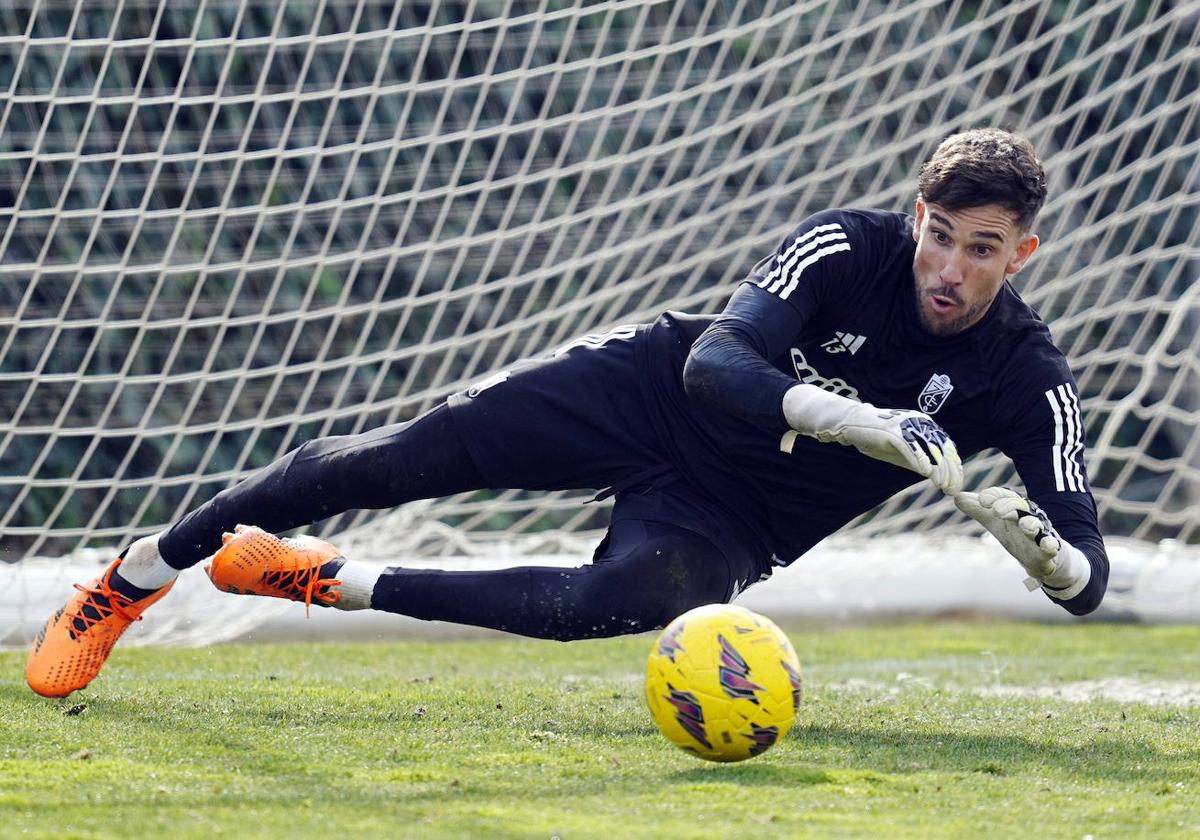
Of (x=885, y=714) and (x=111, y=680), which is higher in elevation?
(x=885, y=714)

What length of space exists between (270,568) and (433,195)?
121 inches

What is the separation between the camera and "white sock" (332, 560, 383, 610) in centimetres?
411

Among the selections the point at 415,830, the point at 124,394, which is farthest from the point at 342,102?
the point at 415,830

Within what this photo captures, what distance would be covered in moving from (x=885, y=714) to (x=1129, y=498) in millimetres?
5778

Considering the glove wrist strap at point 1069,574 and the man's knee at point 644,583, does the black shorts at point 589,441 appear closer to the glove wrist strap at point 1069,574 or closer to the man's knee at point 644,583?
the man's knee at point 644,583

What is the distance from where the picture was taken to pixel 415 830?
2.81 m

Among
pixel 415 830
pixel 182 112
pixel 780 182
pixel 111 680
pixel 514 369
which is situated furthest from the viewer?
pixel 780 182

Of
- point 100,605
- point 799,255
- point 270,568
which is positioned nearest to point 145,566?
point 100,605

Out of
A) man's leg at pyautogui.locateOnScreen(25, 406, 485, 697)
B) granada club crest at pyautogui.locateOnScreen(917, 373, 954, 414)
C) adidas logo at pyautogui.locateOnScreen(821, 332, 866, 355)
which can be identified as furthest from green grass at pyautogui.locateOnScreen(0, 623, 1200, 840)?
adidas logo at pyautogui.locateOnScreen(821, 332, 866, 355)

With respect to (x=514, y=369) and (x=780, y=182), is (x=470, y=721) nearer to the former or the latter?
(x=514, y=369)

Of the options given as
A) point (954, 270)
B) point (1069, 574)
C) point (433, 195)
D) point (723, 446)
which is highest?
point (954, 270)

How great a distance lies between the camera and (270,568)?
4078mm

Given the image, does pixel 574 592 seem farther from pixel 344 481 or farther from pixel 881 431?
pixel 881 431

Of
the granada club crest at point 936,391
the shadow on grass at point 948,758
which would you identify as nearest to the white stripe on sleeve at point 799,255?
the granada club crest at point 936,391
